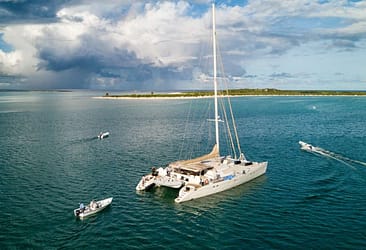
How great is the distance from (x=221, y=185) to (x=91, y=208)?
1554cm

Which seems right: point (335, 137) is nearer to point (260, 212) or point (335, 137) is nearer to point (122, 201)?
point (260, 212)

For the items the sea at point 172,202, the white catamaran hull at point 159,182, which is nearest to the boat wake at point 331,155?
the sea at point 172,202

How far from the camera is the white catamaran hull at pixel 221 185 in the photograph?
1476 inches

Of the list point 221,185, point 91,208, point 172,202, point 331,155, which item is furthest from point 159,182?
point 331,155

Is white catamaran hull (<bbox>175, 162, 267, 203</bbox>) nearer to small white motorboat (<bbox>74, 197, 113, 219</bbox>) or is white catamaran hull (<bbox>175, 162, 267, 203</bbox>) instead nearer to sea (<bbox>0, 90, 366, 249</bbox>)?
sea (<bbox>0, 90, 366, 249</bbox>)

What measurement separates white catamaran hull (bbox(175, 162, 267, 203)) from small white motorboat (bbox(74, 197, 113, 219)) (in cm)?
785

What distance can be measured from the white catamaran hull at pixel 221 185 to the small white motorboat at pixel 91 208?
7.85 m

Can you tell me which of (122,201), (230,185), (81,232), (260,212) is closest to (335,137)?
(230,185)

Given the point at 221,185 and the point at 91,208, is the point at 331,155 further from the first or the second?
the point at 91,208

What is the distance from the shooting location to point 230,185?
1626 inches

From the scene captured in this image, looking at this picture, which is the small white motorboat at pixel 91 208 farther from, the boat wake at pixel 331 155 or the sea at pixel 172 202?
the boat wake at pixel 331 155

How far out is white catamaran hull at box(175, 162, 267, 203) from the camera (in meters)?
37.5

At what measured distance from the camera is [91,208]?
34.0 meters

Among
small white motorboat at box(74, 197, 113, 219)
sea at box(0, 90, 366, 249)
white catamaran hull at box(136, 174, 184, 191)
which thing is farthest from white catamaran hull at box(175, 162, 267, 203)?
small white motorboat at box(74, 197, 113, 219)
